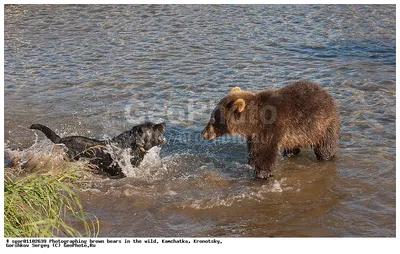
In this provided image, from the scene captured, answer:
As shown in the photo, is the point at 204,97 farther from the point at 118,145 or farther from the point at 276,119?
the point at 276,119

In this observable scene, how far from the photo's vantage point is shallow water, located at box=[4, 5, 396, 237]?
6.95 meters

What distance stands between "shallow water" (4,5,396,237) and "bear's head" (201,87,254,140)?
70 centimetres

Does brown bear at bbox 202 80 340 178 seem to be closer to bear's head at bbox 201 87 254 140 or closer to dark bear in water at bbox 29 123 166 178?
bear's head at bbox 201 87 254 140

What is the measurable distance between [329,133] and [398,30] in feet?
9.17

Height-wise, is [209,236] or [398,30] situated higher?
[398,30]

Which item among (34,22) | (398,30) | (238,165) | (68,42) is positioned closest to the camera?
(238,165)

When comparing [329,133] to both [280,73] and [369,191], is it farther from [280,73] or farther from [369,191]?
[280,73]

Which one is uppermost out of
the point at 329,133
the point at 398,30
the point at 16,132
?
the point at 398,30

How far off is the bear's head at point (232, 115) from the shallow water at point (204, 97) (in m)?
0.70

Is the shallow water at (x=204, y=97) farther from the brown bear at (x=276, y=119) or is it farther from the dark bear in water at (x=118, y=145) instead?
the brown bear at (x=276, y=119)

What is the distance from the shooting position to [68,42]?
14.6m

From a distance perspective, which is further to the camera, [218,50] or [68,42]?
[68,42]

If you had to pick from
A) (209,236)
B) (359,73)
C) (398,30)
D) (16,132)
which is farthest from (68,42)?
(209,236)

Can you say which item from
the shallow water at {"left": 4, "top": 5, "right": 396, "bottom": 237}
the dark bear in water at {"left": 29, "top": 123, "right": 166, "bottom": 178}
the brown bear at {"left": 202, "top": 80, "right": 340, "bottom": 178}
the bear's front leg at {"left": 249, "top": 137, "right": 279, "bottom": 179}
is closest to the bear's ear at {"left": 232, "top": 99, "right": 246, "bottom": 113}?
the brown bear at {"left": 202, "top": 80, "right": 340, "bottom": 178}
